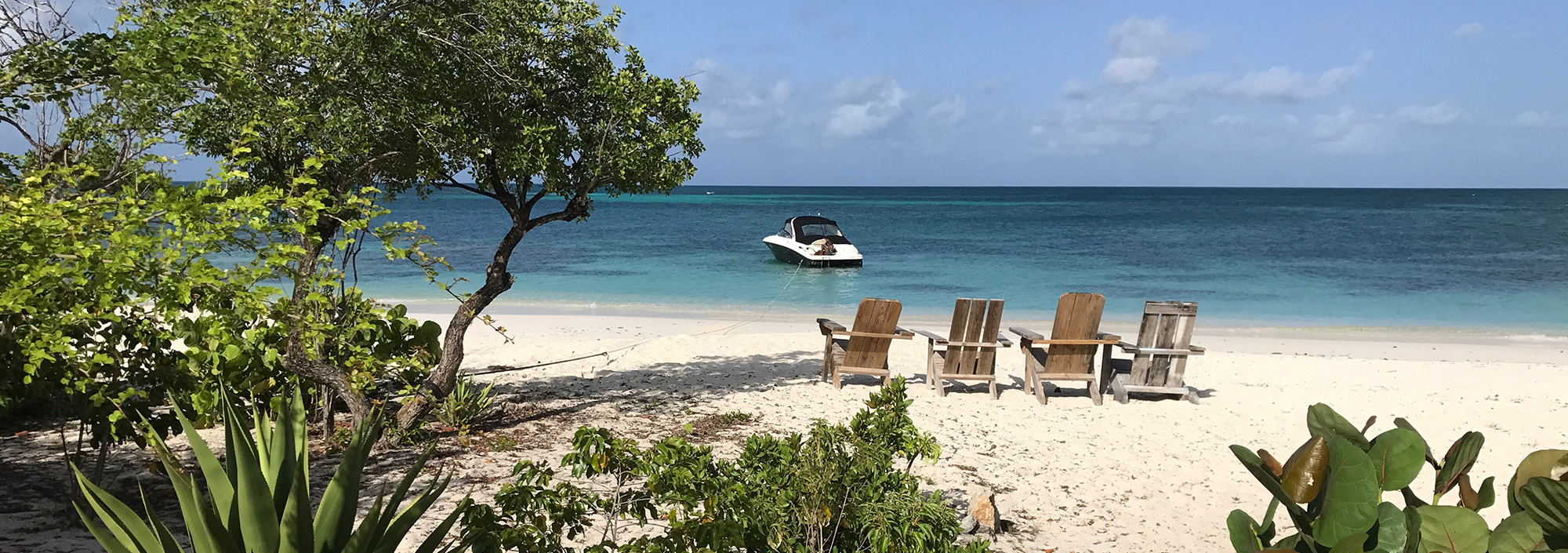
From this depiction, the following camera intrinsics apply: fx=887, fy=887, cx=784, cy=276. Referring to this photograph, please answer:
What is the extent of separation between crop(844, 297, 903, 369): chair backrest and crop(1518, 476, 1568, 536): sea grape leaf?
24.9 feet

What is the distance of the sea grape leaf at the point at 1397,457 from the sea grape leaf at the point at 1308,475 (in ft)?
0.21

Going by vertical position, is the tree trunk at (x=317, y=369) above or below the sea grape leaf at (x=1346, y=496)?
below

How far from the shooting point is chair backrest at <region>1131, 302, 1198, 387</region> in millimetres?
8156

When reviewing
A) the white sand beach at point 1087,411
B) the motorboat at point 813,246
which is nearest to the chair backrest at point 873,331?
the white sand beach at point 1087,411

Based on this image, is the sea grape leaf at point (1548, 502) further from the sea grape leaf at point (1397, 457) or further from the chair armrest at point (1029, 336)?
the chair armrest at point (1029, 336)

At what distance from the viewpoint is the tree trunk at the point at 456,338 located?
6129mm

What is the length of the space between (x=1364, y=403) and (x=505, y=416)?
7872 millimetres

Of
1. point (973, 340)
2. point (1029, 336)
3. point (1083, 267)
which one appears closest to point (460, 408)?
point (973, 340)

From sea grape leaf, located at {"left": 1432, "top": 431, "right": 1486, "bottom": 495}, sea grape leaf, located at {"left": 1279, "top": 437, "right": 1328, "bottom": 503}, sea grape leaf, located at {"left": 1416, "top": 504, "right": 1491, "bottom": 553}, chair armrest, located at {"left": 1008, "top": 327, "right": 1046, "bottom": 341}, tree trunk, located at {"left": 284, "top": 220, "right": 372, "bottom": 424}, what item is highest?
chair armrest, located at {"left": 1008, "top": 327, "right": 1046, "bottom": 341}

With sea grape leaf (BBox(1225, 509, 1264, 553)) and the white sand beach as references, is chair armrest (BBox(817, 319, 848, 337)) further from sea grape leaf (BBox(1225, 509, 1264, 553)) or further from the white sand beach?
sea grape leaf (BBox(1225, 509, 1264, 553))

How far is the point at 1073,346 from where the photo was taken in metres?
8.30

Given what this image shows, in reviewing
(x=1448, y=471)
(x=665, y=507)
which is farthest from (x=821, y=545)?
(x=1448, y=471)

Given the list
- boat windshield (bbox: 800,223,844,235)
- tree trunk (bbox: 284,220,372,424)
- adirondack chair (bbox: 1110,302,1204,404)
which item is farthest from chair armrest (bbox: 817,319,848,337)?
boat windshield (bbox: 800,223,844,235)

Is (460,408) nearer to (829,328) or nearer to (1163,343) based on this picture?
(829,328)
